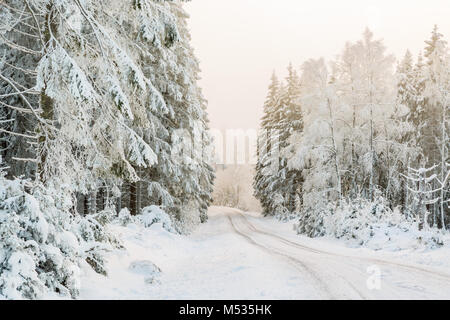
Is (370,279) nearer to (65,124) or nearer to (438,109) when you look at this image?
(65,124)

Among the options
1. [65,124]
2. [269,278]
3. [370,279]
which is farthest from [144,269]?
[370,279]

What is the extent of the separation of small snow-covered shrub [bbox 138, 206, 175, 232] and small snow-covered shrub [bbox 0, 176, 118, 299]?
31.1ft

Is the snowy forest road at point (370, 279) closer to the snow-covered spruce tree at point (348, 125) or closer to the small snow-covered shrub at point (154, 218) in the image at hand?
the small snow-covered shrub at point (154, 218)

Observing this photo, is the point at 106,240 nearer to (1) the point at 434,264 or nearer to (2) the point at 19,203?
(2) the point at 19,203

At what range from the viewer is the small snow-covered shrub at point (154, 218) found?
16.1 m

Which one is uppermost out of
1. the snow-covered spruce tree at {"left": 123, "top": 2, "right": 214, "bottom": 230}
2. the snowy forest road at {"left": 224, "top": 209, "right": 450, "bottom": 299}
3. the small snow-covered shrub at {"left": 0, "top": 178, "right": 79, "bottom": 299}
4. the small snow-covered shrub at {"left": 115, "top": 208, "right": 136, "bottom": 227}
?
the snow-covered spruce tree at {"left": 123, "top": 2, "right": 214, "bottom": 230}

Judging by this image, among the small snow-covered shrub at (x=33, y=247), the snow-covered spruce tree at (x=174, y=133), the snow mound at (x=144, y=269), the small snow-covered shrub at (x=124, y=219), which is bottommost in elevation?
the snow mound at (x=144, y=269)

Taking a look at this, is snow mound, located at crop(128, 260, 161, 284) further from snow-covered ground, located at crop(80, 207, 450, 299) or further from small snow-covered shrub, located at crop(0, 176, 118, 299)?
small snow-covered shrub, located at crop(0, 176, 118, 299)

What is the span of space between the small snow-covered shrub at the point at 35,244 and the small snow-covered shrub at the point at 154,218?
9470 millimetres

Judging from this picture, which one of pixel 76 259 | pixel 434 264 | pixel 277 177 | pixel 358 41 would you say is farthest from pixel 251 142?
pixel 76 259

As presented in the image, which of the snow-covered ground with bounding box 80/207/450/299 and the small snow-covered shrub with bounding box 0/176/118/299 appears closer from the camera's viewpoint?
the small snow-covered shrub with bounding box 0/176/118/299

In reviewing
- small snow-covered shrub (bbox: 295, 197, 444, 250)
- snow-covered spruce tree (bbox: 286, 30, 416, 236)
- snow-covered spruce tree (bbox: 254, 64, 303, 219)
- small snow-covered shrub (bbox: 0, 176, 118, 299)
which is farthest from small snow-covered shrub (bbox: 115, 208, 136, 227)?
snow-covered spruce tree (bbox: 254, 64, 303, 219)

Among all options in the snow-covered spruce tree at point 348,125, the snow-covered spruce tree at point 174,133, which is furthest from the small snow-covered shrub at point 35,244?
the snow-covered spruce tree at point 348,125

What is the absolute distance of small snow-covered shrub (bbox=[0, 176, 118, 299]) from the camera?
5117 millimetres
